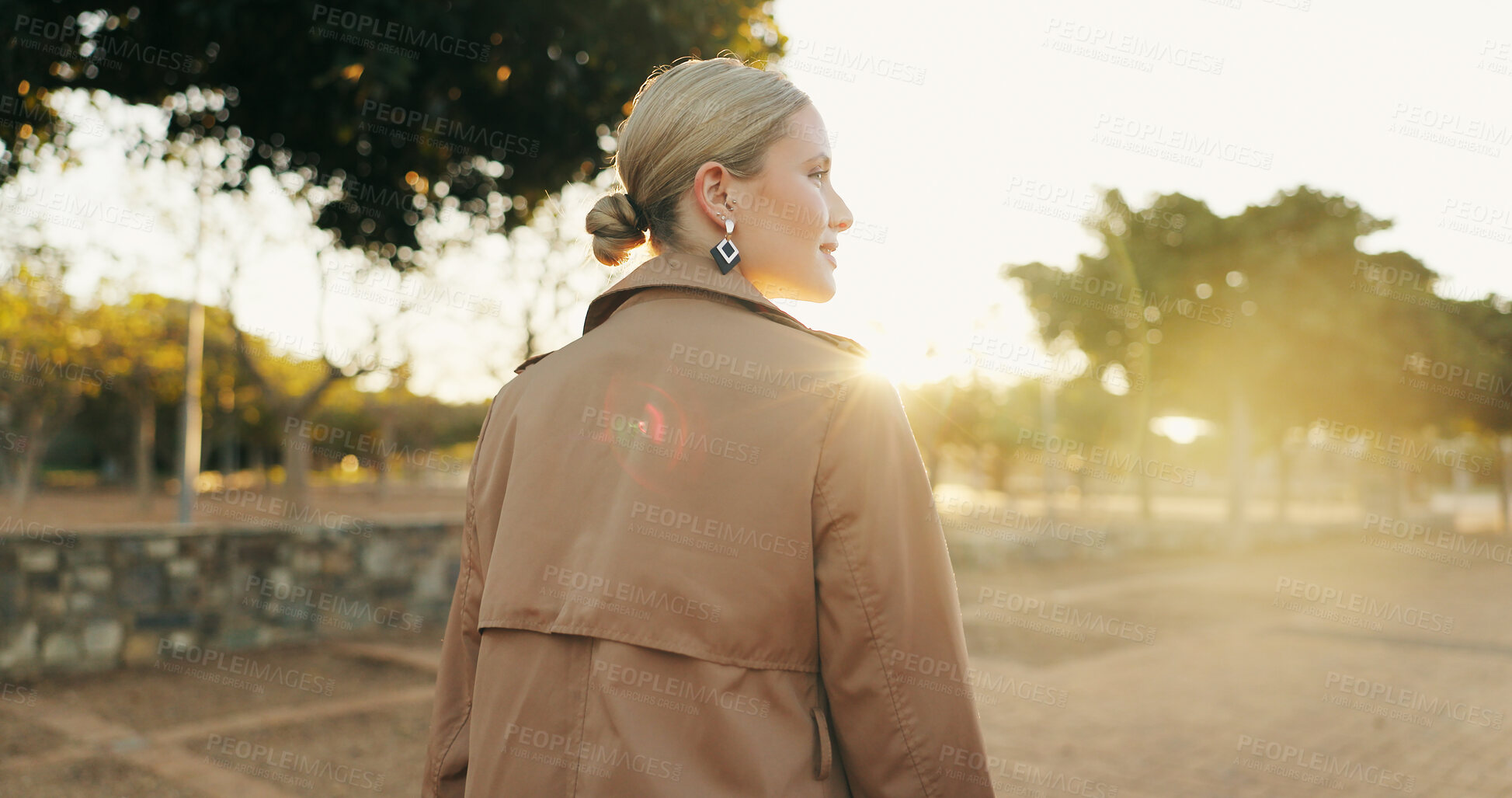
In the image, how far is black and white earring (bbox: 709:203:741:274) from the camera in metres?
1.39

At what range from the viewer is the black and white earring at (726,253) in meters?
1.39

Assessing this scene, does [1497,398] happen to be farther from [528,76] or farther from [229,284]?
[229,284]

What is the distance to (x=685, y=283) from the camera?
137 centimetres

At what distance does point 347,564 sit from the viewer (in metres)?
8.77

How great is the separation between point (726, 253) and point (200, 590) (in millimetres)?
7807

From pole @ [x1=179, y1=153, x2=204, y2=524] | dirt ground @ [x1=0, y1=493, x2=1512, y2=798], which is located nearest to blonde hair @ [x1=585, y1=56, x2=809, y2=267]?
dirt ground @ [x1=0, y1=493, x2=1512, y2=798]

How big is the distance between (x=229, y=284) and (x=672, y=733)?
18110 mm

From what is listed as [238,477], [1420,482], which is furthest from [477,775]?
[1420,482]

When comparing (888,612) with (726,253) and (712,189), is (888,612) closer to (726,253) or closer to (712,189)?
(726,253)

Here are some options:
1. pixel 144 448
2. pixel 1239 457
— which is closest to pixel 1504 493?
pixel 1239 457

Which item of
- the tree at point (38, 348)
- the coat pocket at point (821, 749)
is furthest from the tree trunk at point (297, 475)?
the coat pocket at point (821, 749)

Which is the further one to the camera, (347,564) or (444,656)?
(347,564)

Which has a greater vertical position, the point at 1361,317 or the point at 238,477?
the point at 1361,317

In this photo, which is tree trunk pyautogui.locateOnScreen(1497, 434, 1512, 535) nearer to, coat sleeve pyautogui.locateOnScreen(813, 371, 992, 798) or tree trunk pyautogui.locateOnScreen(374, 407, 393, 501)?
coat sleeve pyautogui.locateOnScreen(813, 371, 992, 798)
